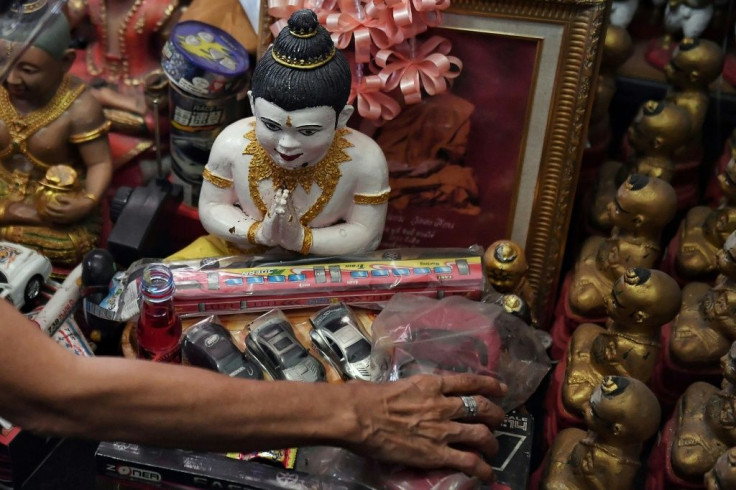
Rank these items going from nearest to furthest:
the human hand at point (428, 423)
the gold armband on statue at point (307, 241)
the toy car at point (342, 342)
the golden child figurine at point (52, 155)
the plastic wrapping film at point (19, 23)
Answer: the human hand at point (428, 423) → the plastic wrapping film at point (19, 23) → the toy car at point (342, 342) → the gold armband on statue at point (307, 241) → the golden child figurine at point (52, 155)

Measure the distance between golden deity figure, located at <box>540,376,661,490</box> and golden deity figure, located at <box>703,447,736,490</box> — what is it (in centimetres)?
11

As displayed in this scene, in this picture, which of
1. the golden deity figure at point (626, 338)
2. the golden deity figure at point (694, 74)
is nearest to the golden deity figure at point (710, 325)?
the golden deity figure at point (626, 338)

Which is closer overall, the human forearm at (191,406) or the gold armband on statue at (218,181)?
the human forearm at (191,406)

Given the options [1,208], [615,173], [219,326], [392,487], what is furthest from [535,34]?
[1,208]

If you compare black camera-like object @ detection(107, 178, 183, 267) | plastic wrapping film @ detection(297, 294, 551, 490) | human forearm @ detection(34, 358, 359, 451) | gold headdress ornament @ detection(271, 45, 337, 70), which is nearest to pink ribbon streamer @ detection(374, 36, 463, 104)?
gold headdress ornament @ detection(271, 45, 337, 70)

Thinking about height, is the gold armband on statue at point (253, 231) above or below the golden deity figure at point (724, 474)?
above

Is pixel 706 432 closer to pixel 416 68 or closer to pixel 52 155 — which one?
pixel 416 68

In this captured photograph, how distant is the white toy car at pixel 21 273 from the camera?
1.61m

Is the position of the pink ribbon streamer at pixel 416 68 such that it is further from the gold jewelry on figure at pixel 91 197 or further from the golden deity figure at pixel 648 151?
the gold jewelry on figure at pixel 91 197

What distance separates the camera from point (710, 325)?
1.57 meters

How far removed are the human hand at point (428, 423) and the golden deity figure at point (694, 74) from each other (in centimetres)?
93

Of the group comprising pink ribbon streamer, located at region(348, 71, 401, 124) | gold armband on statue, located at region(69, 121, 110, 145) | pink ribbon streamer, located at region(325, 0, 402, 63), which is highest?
pink ribbon streamer, located at region(325, 0, 402, 63)

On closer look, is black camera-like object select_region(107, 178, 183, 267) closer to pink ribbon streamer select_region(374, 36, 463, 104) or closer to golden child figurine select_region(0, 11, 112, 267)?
golden child figurine select_region(0, 11, 112, 267)

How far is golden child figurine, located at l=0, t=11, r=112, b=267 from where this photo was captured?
1.75 m
